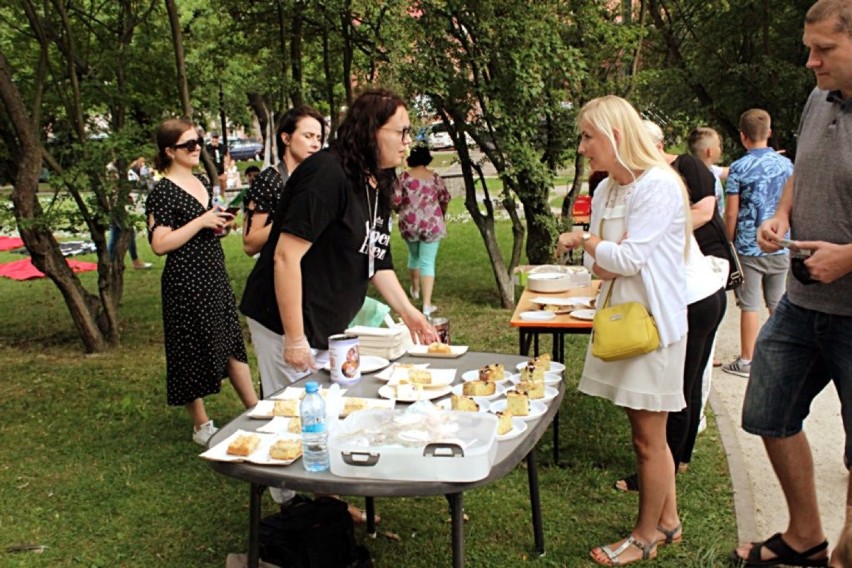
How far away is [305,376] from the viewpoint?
3215 millimetres

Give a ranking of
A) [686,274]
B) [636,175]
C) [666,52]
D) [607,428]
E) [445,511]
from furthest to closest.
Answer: [666,52], [607,428], [445,511], [686,274], [636,175]

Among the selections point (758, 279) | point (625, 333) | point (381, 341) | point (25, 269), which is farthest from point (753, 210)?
point (25, 269)

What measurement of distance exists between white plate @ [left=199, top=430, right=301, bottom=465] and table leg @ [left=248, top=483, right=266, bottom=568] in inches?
7.2

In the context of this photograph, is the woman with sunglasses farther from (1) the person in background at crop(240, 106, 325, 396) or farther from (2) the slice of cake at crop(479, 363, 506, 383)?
(2) the slice of cake at crop(479, 363, 506, 383)

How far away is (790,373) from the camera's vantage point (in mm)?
2963

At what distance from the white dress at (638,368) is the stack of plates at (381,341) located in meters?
0.92

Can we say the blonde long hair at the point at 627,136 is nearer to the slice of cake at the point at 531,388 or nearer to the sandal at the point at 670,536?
the slice of cake at the point at 531,388

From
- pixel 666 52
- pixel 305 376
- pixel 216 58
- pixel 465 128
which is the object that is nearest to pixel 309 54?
pixel 216 58

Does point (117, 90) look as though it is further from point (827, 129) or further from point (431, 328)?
point (827, 129)

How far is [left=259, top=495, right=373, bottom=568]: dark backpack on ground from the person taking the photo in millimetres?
2975

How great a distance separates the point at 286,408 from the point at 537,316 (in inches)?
72.6

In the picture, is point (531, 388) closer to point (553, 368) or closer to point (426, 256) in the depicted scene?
point (553, 368)

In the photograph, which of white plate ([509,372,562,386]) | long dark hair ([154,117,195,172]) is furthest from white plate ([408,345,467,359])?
long dark hair ([154,117,195,172])

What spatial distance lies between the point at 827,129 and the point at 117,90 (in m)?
6.47
